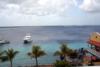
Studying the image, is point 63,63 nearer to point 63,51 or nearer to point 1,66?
point 63,51

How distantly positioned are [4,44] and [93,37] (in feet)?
194

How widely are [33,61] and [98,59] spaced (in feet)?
59.9

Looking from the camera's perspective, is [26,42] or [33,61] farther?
[26,42]

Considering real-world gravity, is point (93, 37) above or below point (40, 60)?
above

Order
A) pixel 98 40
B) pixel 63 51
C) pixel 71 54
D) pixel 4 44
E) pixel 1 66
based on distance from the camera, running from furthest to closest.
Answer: pixel 4 44
pixel 98 40
pixel 1 66
pixel 71 54
pixel 63 51

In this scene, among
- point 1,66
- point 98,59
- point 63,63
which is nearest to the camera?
→ point 63,63

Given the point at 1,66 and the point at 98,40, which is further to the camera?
the point at 98,40

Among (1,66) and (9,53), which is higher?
(9,53)

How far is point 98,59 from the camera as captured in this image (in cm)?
5294

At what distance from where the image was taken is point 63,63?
31.3m

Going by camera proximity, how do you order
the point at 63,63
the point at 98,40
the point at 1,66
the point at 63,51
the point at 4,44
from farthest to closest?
the point at 4,44 → the point at 98,40 → the point at 1,66 → the point at 63,51 → the point at 63,63

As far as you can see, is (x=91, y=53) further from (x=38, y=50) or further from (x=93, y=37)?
(x=38, y=50)

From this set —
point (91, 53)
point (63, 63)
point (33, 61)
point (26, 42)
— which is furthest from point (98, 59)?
point (26, 42)

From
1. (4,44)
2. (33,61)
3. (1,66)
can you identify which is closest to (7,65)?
(1,66)
